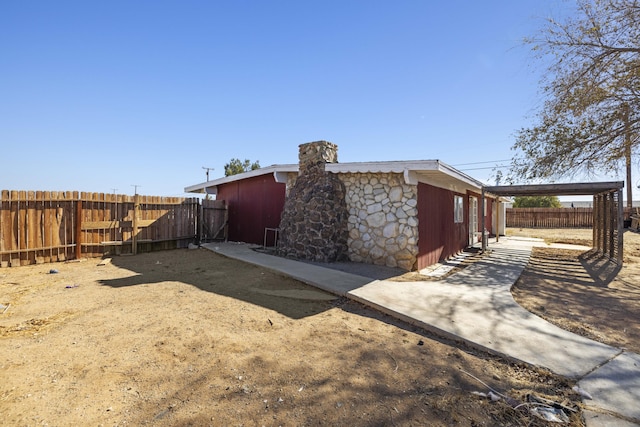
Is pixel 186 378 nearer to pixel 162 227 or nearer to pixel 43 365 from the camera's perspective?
pixel 43 365

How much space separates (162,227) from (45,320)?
657 cm

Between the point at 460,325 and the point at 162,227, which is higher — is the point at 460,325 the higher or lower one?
the lower one

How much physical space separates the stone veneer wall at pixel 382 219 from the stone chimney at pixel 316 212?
0.31 metres

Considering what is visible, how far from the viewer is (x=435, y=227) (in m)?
8.58

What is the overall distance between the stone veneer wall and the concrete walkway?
1.34m

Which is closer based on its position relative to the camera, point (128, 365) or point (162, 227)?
point (128, 365)

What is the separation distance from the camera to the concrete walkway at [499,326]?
262 centimetres

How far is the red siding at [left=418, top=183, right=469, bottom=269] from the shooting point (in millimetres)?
7613

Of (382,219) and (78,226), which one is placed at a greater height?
(382,219)

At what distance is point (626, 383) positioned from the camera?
108 inches

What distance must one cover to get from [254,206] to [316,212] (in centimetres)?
427

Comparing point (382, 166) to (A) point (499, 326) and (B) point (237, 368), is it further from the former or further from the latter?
(B) point (237, 368)

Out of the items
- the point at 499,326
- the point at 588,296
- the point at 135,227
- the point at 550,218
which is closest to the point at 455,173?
the point at 588,296

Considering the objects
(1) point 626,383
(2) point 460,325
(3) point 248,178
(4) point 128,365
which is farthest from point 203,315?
(3) point 248,178
